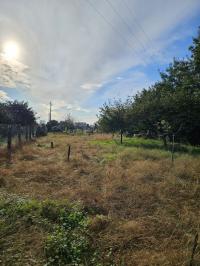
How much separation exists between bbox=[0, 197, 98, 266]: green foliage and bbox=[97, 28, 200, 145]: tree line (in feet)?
44.2

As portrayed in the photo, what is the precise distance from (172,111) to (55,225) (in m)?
16.7

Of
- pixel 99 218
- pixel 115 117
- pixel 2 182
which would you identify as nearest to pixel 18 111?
pixel 115 117

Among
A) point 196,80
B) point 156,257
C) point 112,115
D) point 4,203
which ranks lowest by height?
point 156,257

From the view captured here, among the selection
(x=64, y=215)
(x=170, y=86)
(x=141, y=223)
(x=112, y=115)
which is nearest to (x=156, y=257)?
(x=141, y=223)

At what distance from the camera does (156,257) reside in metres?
3.90

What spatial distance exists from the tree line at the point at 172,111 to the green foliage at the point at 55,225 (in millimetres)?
13463

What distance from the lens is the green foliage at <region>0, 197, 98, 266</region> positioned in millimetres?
3826

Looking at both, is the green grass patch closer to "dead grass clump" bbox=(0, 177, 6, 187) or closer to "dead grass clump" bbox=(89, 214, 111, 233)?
"dead grass clump" bbox=(0, 177, 6, 187)

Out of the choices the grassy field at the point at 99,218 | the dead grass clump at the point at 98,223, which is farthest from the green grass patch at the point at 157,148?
the dead grass clump at the point at 98,223

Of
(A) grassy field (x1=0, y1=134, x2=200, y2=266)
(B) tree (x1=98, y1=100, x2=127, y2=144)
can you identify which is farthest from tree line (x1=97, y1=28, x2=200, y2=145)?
(A) grassy field (x1=0, y1=134, x2=200, y2=266)

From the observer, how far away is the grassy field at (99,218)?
3873mm

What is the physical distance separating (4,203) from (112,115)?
69.8 feet

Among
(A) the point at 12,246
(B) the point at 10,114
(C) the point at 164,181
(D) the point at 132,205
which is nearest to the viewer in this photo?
(A) the point at 12,246

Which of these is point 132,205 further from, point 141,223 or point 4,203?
point 4,203
